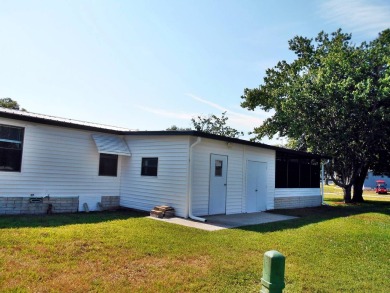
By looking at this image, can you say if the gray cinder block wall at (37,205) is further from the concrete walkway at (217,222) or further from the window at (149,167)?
the concrete walkway at (217,222)

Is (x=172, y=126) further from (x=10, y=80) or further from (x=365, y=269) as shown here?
(x=365, y=269)

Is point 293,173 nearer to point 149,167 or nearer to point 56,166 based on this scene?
point 149,167

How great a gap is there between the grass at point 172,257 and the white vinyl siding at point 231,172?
248cm

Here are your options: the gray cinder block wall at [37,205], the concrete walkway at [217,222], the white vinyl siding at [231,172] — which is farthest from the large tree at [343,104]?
the gray cinder block wall at [37,205]

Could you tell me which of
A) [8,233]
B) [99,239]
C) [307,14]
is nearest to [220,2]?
[307,14]

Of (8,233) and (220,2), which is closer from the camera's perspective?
(8,233)

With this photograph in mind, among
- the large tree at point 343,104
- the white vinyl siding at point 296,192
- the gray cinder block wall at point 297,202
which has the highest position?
the large tree at point 343,104

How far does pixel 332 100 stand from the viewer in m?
17.8

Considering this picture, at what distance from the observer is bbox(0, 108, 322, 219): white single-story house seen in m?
10.1

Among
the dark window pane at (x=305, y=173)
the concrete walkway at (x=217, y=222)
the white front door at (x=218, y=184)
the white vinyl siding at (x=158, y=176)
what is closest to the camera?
the concrete walkway at (x=217, y=222)

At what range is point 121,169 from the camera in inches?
511

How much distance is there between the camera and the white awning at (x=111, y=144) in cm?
1170

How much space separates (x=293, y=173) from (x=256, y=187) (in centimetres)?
379

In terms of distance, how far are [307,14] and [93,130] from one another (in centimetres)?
894
